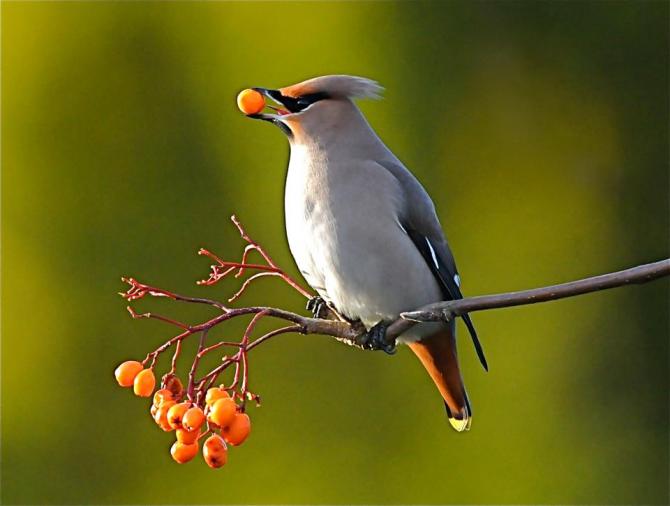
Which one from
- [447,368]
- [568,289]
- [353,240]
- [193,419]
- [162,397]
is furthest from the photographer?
[447,368]

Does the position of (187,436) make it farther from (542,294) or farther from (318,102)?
(318,102)

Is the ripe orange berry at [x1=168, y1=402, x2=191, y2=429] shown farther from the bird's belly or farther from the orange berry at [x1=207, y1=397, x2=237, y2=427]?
the bird's belly

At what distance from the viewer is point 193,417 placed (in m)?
1.87

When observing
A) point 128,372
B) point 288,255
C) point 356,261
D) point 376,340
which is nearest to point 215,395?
point 128,372

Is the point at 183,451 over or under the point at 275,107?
under

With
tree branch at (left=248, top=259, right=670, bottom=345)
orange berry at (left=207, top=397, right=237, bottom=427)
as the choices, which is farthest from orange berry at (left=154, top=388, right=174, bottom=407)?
tree branch at (left=248, top=259, right=670, bottom=345)

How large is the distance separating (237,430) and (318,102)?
3.18ft

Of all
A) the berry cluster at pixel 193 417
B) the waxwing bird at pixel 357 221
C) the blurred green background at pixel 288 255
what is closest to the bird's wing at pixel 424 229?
the waxwing bird at pixel 357 221

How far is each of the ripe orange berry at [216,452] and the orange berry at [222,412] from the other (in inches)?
2.5

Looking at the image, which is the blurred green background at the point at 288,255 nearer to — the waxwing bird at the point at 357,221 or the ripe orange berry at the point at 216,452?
the waxwing bird at the point at 357,221

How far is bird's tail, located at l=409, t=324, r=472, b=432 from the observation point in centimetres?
275

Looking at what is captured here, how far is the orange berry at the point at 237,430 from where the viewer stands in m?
1.88

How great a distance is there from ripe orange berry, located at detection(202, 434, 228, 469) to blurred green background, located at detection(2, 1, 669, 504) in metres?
3.28

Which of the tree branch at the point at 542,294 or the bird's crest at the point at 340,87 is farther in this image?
the bird's crest at the point at 340,87
